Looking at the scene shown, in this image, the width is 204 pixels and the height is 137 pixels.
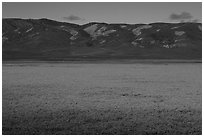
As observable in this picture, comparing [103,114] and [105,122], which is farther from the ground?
[105,122]

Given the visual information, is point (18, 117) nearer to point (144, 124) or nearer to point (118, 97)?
point (144, 124)

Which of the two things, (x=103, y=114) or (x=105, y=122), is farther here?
(x=103, y=114)

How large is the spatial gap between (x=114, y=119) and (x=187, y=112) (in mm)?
3557

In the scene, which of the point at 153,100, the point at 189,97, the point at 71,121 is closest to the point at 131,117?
the point at 71,121

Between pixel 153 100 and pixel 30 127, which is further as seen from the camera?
pixel 153 100

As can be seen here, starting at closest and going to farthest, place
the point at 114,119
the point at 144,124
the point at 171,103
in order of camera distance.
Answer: the point at 144,124, the point at 114,119, the point at 171,103

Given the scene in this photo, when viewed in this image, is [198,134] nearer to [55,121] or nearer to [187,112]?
[187,112]

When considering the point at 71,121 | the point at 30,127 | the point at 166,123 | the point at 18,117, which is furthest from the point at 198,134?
the point at 18,117

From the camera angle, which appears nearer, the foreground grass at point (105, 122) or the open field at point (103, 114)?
the foreground grass at point (105, 122)

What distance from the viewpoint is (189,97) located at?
2158cm

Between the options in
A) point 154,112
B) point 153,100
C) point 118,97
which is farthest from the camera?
point 118,97

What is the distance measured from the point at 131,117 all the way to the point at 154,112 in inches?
62.3

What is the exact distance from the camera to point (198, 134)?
40.4 ft

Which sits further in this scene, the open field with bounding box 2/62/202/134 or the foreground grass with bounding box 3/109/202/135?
the open field with bounding box 2/62/202/134
